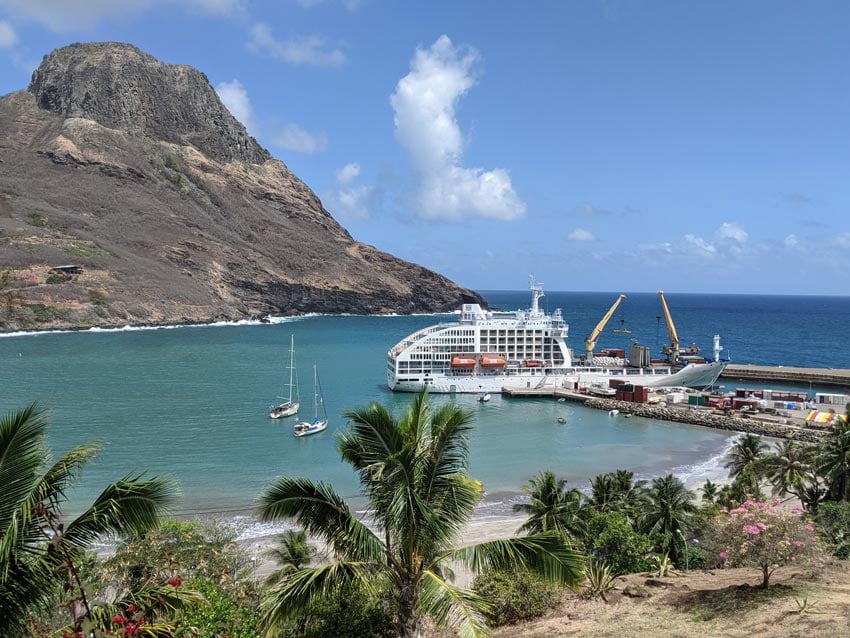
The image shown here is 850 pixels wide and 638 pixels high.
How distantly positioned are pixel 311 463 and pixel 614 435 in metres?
22.3

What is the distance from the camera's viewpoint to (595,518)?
17000 mm

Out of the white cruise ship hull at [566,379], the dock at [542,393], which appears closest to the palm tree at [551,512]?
the dock at [542,393]

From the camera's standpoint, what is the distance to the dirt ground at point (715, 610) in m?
10.1

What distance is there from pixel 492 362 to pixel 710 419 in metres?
21.1

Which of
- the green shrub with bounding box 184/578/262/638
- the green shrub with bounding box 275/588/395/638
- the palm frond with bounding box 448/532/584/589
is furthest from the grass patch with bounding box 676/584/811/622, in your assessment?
the green shrub with bounding box 184/578/262/638

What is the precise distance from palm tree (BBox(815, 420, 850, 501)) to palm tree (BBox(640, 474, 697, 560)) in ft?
18.2

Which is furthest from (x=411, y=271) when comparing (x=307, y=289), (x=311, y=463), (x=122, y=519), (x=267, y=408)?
(x=122, y=519)

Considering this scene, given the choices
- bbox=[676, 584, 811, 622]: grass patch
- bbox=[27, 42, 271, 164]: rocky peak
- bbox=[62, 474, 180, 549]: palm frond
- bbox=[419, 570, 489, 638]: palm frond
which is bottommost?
bbox=[676, 584, 811, 622]: grass patch

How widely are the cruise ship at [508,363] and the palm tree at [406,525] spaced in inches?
2026

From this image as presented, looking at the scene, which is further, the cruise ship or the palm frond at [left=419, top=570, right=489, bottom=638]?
the cruise ship

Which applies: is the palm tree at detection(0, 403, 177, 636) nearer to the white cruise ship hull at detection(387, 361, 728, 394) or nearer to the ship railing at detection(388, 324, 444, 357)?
the white cruise ship hull at detection(387, 361, 728, 394)

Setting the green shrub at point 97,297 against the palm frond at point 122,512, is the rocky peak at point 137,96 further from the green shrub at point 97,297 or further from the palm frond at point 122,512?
the palm frond at point 122,512

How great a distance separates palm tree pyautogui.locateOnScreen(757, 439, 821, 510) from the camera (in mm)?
23016

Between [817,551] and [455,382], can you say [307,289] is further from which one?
[817,551]
